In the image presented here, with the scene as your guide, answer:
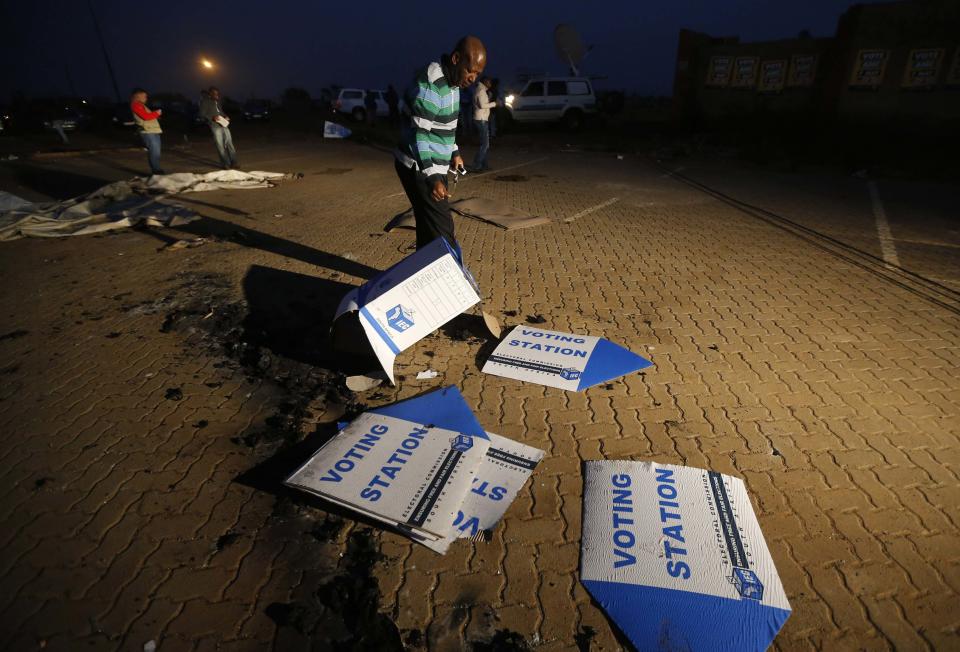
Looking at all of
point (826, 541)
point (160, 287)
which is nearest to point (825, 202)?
point (826, 541)

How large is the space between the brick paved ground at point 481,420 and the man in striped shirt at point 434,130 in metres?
1.14

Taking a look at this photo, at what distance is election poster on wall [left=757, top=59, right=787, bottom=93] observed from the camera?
49.4 ft

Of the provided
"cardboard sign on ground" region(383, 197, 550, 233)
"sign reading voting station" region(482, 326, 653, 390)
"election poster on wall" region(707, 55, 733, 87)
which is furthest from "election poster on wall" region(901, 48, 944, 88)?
"sign reading voting station" region(482, 326, 653, 390)

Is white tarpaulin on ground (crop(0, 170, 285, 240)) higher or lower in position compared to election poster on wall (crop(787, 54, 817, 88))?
lower

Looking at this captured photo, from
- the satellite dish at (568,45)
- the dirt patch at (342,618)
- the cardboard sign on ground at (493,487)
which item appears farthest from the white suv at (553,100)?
the dirt patch at (342,618)

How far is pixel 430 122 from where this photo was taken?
3.46m

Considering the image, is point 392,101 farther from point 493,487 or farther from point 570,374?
point 493,487

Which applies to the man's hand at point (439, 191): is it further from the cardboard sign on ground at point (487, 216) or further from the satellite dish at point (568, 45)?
the satellite dish at point (568, 45)

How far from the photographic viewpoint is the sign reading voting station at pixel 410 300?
9.77ft

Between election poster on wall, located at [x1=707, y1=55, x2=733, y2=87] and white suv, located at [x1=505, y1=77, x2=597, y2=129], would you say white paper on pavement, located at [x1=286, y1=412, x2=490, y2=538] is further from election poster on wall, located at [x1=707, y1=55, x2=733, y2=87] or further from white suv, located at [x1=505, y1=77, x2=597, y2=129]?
election poster on wall, located at [x1=707, y1=55, x2=733, y2=87]

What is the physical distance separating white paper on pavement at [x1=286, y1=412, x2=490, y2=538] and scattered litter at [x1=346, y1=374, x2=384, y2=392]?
45 centimetres

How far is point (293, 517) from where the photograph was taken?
88.6 inches

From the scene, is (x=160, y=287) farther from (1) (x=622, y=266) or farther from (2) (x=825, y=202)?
(2) (x=825, y=202)

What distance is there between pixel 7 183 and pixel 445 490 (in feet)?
43.0
